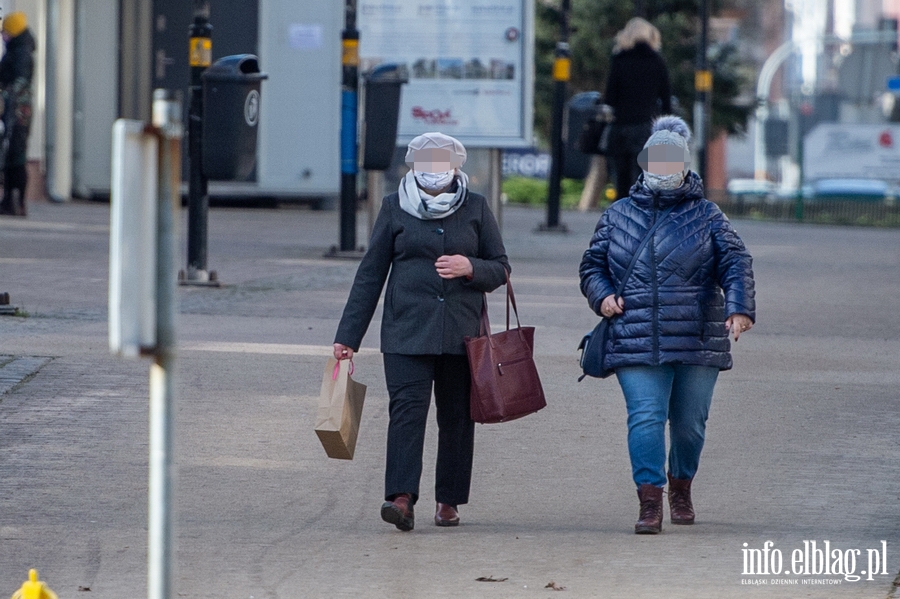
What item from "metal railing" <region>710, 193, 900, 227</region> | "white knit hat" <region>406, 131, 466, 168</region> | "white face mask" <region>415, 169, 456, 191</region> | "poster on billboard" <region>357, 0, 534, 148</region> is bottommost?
"metal railing" <region>710, 193, 900, 227</region>

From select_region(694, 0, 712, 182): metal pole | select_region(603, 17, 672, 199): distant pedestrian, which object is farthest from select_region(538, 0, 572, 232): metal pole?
select_region(694, 0, 712, 182): metal pole

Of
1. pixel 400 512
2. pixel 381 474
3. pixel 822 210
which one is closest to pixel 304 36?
pixel 822 210

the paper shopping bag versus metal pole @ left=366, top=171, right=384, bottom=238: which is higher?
metal pole @ left=366, top=171, right=384, bottom=238

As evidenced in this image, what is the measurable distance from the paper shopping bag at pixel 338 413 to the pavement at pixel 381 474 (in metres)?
0.30

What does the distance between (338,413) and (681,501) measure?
1.33 metres

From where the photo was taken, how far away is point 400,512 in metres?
5.89

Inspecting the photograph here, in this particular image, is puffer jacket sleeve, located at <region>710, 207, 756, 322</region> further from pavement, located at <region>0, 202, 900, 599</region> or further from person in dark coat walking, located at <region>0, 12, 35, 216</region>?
person in dark coat walking, located at <region>0, 12, 35, 216</region>

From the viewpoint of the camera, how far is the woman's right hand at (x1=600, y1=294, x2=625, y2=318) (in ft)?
19.6

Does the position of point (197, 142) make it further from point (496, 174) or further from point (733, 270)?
point (733, 270)

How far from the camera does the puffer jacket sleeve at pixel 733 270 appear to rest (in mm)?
5906

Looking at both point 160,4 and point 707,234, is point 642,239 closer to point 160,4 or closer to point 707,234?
point 707,234

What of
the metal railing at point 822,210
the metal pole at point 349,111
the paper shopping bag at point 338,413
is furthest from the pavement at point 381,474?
the metal railing at point 822,210

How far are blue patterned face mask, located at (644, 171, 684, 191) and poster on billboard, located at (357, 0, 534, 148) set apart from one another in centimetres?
1028

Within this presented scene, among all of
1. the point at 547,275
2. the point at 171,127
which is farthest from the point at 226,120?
the point at 171,127
